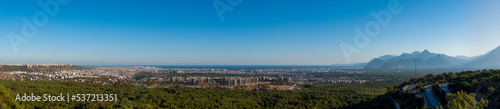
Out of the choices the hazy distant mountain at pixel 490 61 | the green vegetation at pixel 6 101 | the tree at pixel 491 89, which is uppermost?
the hazy distant mountain at pixel 490 61

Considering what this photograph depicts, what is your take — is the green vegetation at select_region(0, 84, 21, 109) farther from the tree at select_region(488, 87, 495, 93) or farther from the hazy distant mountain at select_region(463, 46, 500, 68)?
the hazy distant mountain at select_region(463, 46, 500, 68)

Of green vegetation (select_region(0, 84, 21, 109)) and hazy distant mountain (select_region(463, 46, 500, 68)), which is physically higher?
hazy distant mountain (select_region(463, 46, 500, 68))

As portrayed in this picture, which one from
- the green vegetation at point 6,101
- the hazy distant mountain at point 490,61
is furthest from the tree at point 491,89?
the hazy distant mountain at point 490,61

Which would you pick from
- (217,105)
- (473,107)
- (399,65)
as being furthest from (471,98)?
(399,65)

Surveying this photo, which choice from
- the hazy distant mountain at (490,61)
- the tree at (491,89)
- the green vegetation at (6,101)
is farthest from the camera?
the hazy distant mountain at (490,61)

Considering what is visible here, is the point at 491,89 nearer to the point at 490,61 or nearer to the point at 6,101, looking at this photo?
the point at 6,101

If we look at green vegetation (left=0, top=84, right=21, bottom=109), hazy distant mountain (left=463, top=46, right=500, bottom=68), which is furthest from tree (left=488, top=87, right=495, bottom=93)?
hazy distant mountain (left=463, top=46, right=500, bottom=68)

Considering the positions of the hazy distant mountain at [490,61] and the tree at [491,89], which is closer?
the tree at [491,89]

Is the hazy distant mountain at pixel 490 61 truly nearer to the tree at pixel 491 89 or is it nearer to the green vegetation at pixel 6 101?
the tree at pixel 491 89

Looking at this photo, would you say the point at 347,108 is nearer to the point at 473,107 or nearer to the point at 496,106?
the point at 496,106

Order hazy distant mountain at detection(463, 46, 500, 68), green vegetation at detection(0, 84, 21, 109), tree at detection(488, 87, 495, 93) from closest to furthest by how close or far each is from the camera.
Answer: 1. green vegetation at detection(0, 84, 21, 109)
2. tree at detection(488, 87, 495, 93)
3. hazy distant mountain at detection(463, 46, 500, 68)

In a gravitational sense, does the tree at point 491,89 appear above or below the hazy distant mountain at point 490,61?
below

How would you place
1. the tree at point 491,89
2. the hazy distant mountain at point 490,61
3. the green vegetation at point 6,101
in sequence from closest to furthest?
1. the green vegetation at point 6,101
2. the tree at point 491,89
3. the hazy distant mountain at point 490,61
